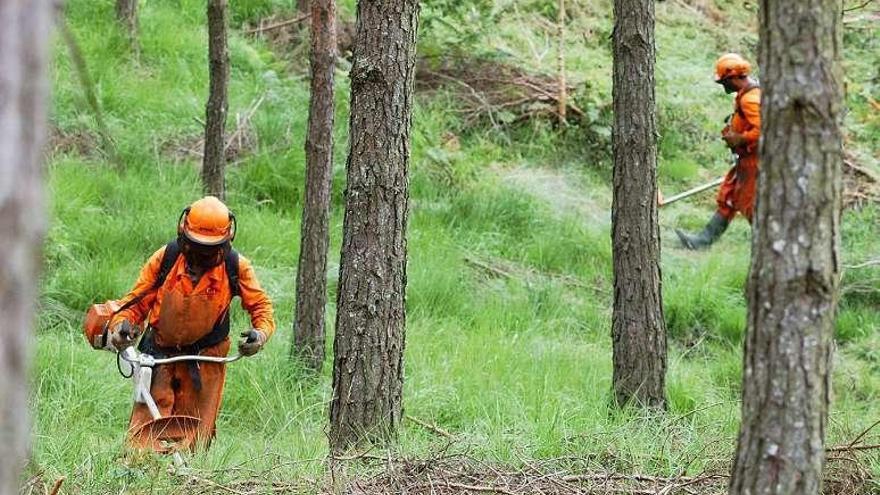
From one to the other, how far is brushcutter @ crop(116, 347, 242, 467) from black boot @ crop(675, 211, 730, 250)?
6.36 metres

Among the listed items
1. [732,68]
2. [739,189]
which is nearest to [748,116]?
[732,68]

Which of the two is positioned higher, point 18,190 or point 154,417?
point 18,190

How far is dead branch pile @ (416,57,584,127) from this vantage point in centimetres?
1330

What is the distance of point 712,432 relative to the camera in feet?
19.7

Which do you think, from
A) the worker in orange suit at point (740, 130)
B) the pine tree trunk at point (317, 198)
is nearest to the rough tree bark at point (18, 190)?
the pine tree trunk at point (317, 198)

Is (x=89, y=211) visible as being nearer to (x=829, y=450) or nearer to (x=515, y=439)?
(x=515, y=439)

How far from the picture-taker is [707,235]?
1125 cm

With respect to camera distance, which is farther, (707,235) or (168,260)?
(707,235)

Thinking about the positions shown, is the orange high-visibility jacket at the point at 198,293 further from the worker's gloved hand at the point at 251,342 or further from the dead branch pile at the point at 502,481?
the dead branch pile at the point at 502,481

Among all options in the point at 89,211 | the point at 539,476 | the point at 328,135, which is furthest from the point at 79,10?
the point at 539,476

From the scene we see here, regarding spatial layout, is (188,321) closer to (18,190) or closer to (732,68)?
(18,190)

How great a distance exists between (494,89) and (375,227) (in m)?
8.32

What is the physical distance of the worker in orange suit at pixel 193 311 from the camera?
5.93 metres

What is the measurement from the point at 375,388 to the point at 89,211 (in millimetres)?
5109
